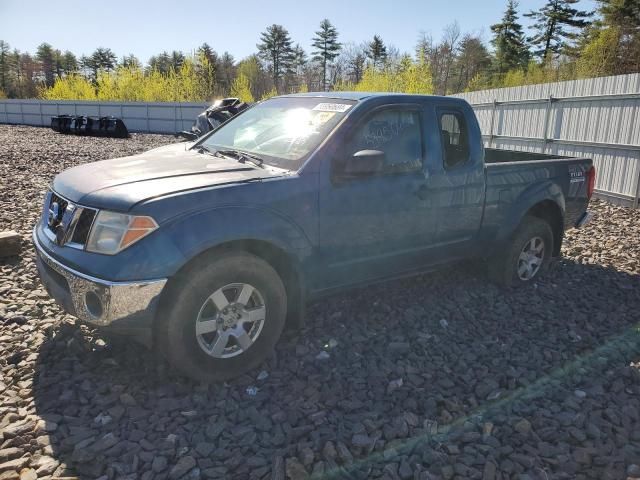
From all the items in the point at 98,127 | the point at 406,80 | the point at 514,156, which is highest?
the point at 406,80

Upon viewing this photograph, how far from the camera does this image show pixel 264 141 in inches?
149

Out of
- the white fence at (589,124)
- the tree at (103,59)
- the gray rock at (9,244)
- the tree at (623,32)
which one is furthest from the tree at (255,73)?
the gray rock at (9,244)

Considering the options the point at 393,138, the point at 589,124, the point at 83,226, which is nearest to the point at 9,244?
the point at 83,226

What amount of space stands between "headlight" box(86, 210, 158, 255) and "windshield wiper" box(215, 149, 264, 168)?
40.1 inches

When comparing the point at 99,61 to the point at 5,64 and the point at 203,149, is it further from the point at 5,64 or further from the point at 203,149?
the point at 203,149

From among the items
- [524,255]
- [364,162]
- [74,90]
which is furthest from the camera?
[74,90]

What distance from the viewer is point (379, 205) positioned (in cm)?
363

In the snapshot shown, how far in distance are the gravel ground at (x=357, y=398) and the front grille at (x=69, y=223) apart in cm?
87

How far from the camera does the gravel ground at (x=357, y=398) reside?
2.47m

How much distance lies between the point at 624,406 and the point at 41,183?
33.3ft

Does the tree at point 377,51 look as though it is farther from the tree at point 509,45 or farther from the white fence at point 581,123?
the white fence at point 581,123

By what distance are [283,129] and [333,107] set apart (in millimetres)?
430

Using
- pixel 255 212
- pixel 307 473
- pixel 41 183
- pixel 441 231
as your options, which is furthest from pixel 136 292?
pixel 41 183

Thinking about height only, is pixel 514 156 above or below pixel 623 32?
below
